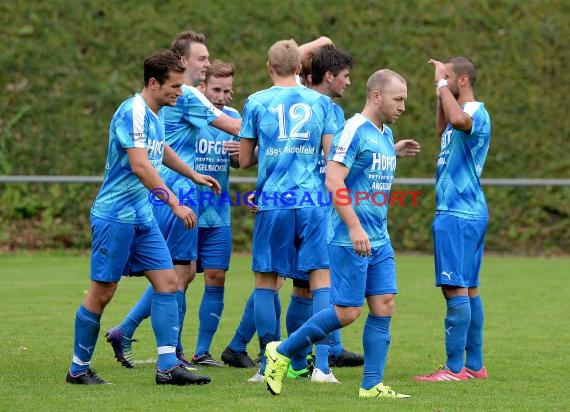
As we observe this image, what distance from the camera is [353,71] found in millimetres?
18359

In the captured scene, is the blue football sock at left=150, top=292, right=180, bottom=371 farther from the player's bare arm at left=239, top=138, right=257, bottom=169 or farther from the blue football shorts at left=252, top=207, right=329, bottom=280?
the player's bare arm at left=239, top=138, right=257, bottom=169

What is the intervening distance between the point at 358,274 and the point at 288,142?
1.23 m

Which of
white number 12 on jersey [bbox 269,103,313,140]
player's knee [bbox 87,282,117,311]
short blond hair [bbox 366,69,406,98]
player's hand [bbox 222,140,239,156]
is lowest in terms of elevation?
player's knee [bbox 87,282,117,311]

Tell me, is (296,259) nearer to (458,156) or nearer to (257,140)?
(257,140)

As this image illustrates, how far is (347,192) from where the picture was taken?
6508 millimetres

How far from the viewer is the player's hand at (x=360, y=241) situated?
6.26 m

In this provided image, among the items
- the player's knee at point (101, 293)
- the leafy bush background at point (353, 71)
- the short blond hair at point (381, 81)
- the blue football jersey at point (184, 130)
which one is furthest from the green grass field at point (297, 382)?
the leafy bush background at point (353, 71)

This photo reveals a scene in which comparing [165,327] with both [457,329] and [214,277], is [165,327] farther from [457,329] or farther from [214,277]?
[457,329]

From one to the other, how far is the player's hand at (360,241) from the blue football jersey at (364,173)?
22 cm

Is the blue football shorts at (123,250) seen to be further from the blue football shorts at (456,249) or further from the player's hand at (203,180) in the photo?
the blue football shorts at (456,249)

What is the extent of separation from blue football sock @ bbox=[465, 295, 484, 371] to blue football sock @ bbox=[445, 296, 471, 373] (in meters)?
0.19

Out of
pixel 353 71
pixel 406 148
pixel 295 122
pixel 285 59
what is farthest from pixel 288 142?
pixel 353 71

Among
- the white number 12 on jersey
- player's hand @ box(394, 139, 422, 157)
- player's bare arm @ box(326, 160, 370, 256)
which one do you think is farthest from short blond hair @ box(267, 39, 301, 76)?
player's bare arm @ box(326, 160, 370, 256)

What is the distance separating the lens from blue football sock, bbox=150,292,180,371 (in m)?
6.98
